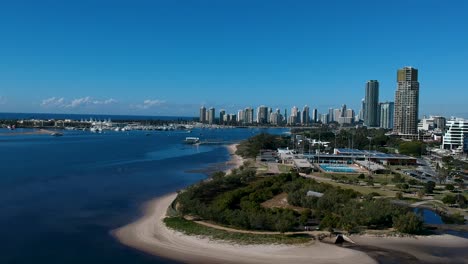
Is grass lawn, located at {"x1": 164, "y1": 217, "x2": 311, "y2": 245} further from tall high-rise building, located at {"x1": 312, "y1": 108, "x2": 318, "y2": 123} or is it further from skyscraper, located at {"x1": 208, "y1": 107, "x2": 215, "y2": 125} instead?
tall high-rise building, located at {"x1": 312, "y1": 108, "x2": 318, "y2": 123}

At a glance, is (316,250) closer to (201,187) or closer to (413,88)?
(201,187)

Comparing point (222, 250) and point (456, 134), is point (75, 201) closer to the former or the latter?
point (222, 250)

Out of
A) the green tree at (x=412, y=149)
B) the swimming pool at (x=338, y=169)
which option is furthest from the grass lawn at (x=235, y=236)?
the green tree at (x=412, y=149)

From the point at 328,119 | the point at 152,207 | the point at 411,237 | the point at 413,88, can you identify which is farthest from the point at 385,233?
the point at 328,119

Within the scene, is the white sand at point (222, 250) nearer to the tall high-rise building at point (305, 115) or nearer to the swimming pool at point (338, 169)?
the swimming pool at point (338, 169)

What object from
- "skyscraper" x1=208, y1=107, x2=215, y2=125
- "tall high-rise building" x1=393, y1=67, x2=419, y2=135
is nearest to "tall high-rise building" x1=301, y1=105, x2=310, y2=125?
"skyscraper" x1=208, y1=107, x2=215, y2=125

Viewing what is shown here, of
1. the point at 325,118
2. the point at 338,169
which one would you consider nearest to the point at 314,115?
the point at 325,118
